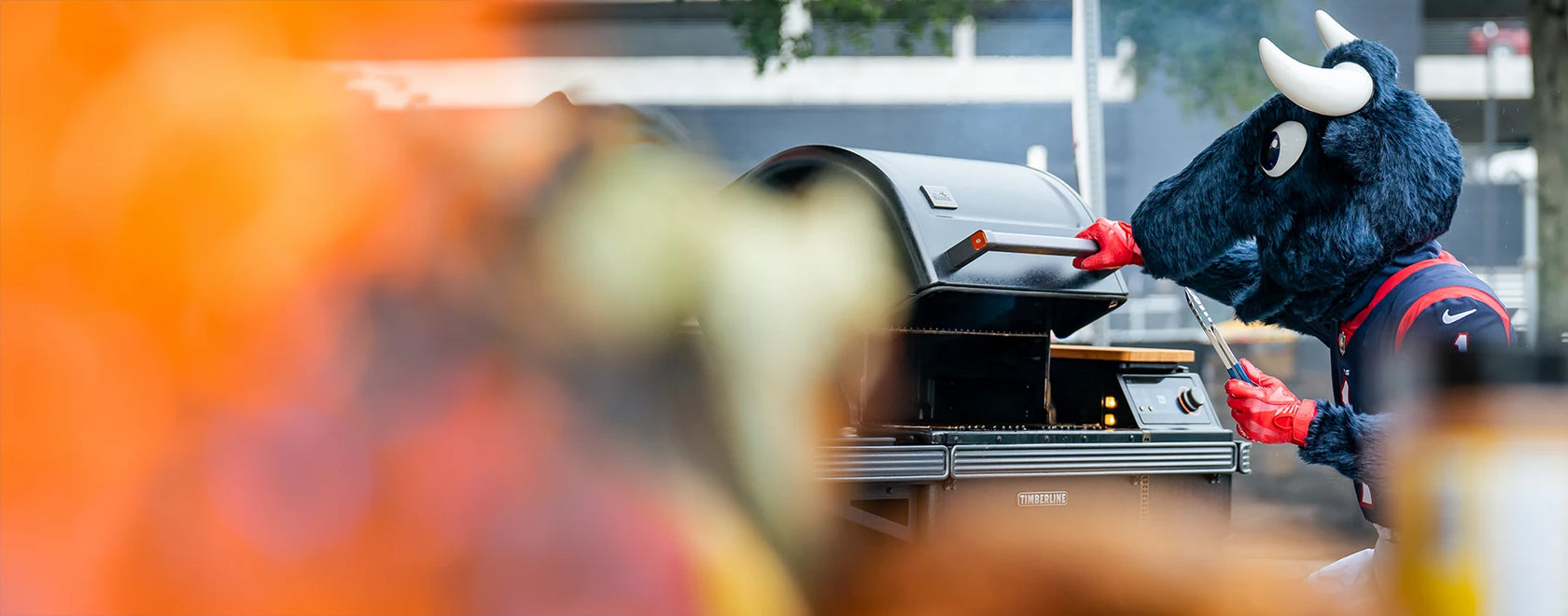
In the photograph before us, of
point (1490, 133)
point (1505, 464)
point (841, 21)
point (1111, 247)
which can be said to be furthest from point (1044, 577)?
point (1490, 133)

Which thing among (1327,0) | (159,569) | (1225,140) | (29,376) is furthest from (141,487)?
(1327,0)

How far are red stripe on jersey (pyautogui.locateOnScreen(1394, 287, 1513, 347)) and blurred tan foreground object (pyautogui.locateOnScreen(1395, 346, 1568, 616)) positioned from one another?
1.45 metres

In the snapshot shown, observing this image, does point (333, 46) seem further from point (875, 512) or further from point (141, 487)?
point (875, 512)

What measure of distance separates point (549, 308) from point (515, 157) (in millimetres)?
380

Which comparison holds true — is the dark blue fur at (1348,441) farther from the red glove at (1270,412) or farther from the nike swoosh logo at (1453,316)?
the nike swoosh logo at (1453,316)

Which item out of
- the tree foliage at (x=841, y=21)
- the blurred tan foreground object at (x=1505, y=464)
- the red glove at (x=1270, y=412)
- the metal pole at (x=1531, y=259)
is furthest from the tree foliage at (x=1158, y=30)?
the blurred tan foreground object at (x=1505, y=464)

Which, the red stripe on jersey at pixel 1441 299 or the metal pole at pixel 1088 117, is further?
the metal pole at pixel 1088 117

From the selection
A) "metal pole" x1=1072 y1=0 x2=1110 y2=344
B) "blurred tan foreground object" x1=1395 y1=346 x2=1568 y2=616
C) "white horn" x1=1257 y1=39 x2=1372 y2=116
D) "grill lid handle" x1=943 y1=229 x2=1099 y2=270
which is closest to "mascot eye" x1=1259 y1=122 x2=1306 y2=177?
"white horn" x1=1257 y1=39 x2=1372 y2=116

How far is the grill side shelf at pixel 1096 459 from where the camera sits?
3.19 metres

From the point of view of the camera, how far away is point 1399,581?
3.77 ft

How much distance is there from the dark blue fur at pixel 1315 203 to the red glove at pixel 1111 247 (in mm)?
→ 92

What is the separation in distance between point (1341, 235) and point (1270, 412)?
45cm

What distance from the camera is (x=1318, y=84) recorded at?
2.41 m

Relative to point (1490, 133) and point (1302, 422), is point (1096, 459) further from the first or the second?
point (1490, 133)
